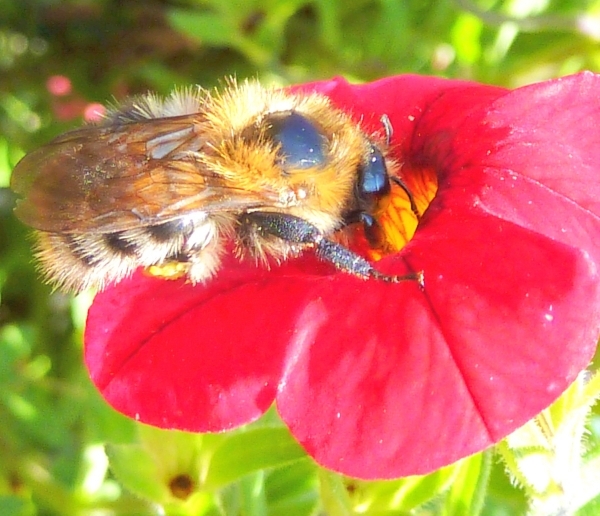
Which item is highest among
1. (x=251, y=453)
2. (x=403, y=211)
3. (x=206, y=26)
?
(x=403, y=211)

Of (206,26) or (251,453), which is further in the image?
(206,26)

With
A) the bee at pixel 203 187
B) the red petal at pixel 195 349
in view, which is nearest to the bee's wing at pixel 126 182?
the bee at pixel 203 187

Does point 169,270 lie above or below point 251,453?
above

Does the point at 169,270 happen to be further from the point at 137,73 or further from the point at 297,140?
the point at 137,73

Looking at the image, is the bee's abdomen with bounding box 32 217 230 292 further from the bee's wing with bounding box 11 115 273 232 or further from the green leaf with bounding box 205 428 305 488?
the green leaf with bounding box 205 428 305 488

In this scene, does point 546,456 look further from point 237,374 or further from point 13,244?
point 13,244

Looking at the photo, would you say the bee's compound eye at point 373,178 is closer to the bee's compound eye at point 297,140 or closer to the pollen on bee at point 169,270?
the bee's compound eye at point 297,140

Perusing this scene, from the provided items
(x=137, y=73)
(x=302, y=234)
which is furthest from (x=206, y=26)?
(x=302, y=234)
